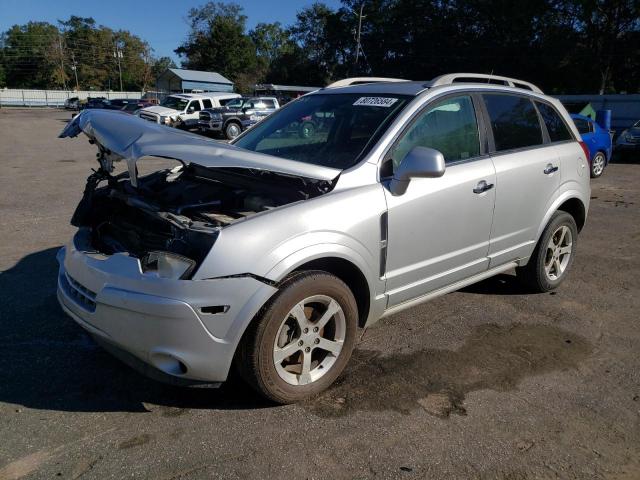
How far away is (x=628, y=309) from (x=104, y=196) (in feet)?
14.4

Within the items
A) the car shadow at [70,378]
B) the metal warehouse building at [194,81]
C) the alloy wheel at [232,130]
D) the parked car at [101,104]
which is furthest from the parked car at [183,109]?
the metal warehouse building at [194,81]

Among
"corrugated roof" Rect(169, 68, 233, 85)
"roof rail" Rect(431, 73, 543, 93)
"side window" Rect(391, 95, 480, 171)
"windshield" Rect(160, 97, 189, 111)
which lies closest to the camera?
"side window" Rect(391, 95, 480, 171)

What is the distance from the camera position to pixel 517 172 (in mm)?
4113

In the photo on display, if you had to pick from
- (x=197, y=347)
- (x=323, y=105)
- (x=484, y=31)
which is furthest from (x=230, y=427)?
(x=484, y=31)

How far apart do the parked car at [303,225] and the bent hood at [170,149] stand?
13mm

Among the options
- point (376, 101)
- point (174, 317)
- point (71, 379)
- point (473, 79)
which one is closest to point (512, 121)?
point (473, 79)

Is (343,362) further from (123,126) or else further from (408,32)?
(408,32)

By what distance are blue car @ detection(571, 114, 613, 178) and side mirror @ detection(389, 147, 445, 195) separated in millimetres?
10649

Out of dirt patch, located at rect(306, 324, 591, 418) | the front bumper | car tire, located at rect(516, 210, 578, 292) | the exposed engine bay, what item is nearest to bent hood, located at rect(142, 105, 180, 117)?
the exposed engine bay

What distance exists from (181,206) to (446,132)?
1927mm

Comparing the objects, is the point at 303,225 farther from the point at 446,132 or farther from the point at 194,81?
the point at 194,81

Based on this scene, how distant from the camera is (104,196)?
370cm

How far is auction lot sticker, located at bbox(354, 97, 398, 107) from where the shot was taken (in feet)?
12.2

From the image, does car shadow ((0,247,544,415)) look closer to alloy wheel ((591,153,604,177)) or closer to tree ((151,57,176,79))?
alloy wheel ((591,153,604,177))
